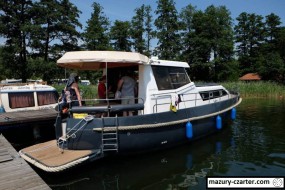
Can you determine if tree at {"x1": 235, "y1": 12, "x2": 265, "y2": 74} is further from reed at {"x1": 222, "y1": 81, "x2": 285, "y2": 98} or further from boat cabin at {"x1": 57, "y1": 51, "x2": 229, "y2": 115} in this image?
boat cabin at {"x1": 57, "y1": 51, "x2": 229, "y2": 115}

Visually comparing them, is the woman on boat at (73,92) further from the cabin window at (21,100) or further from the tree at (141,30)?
the tree at (141,30)

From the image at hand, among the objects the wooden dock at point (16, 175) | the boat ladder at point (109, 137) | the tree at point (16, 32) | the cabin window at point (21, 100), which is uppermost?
the tree at point (16, 32)

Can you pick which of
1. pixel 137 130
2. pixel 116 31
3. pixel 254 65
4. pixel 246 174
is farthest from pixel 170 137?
pixel 254 65

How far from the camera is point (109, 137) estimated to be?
23.7 ft

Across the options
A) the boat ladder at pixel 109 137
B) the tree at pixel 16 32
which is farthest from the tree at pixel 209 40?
the boat ladder at pixel 109 137

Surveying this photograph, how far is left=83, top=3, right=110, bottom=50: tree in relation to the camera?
133ft

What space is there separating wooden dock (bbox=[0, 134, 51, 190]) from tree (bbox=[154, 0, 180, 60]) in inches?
1634

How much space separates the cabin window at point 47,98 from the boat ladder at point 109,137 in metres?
7.53

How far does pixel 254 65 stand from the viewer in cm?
5994

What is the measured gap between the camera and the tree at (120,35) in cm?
4306

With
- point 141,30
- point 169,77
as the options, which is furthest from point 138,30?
point 169,77

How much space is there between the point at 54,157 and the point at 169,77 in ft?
15.1

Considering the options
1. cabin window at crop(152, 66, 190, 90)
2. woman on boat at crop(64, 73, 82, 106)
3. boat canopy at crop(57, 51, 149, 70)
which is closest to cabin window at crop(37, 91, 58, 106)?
woman on boat at crop(64, 73, 82, 106)

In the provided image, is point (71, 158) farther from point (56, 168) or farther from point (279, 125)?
point (279, 125)
